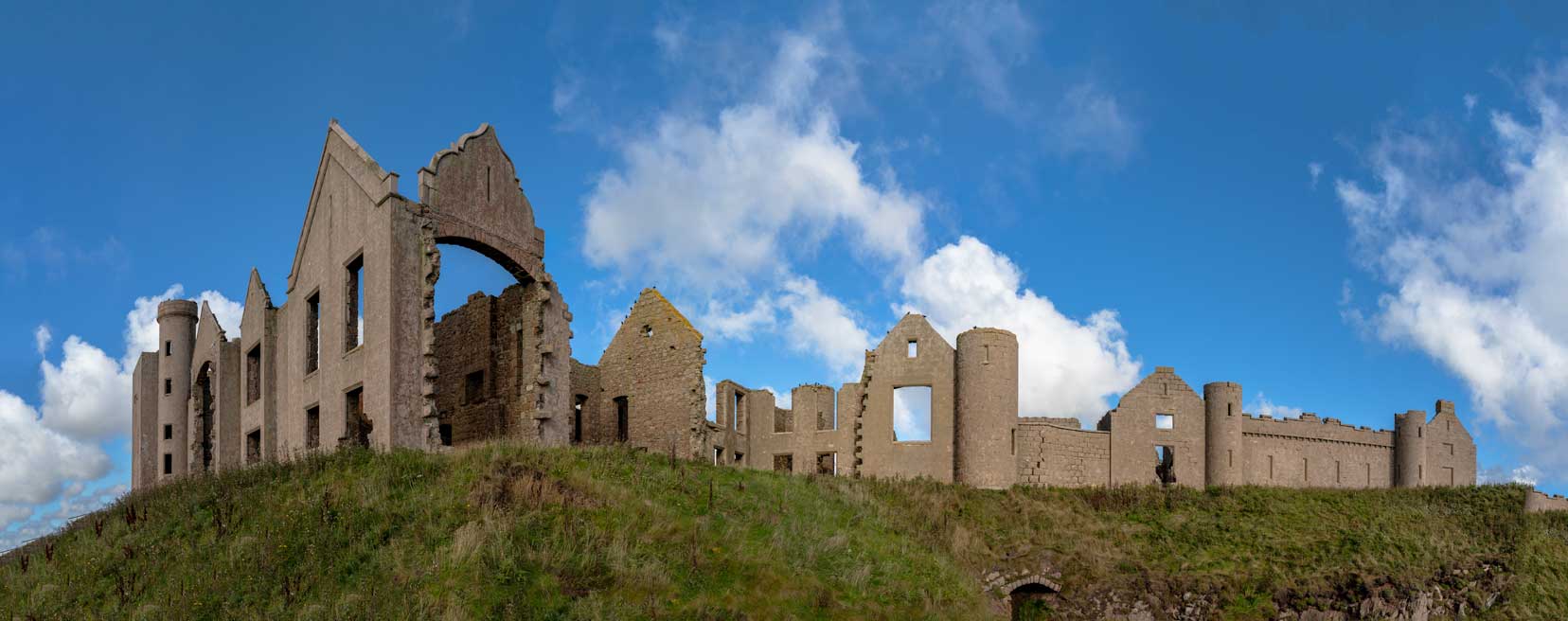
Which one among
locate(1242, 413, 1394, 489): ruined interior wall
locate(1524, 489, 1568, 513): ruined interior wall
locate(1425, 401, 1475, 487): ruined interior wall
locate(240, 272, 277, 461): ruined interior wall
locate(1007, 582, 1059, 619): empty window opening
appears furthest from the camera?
locate(1425, 401, 1475, 487): ruined interior wall

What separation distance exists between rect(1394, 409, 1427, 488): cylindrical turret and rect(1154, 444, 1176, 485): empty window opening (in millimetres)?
10603

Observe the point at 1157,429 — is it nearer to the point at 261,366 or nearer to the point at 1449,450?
the point at 1449,450

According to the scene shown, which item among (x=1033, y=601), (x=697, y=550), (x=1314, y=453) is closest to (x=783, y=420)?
(x=1033, y=601)

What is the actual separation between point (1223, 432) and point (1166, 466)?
2.26m

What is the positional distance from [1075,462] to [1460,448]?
66.2 feet

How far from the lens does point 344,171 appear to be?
25172 millimetres

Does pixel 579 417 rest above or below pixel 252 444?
above

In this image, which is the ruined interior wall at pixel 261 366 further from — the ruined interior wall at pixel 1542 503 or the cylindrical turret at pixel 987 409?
the ruined interior wall at pixel 1542 503

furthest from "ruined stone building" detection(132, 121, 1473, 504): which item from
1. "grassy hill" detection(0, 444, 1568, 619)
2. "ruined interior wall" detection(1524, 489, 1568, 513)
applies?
"ruined interior wall" detection(1524, 489, 1568, 513)

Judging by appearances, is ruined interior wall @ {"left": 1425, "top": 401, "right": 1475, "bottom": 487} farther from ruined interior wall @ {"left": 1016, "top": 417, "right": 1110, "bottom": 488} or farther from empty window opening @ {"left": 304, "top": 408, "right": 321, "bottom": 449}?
empty window opening @ {"left": 304, "top": 408, "right": 321, "bottom": 449}

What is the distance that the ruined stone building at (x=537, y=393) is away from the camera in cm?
2288

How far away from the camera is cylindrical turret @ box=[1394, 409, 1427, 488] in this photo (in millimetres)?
40375

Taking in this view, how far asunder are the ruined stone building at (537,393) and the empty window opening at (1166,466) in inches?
4.3

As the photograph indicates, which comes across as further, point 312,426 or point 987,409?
point 987,409
